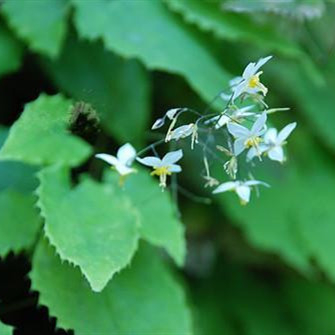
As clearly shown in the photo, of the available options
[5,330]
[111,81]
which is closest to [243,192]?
[5,330]

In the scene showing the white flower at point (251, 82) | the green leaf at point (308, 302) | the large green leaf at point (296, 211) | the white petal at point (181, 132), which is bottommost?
the green leaf at point (308, 302)

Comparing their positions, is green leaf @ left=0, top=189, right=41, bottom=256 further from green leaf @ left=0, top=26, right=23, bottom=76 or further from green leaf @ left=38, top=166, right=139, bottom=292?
green leaf @ left=0, top=26, right=23, bottom=76

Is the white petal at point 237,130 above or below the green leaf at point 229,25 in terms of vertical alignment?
above

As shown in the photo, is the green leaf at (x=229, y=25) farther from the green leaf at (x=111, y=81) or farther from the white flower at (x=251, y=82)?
the white flower at (x=251, y=82)

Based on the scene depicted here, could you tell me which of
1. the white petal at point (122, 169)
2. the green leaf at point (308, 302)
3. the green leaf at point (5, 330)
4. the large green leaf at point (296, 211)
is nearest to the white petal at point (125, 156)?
the white petal at point (122, 169)

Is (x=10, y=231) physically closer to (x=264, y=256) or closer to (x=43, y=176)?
(x=43, y=176)

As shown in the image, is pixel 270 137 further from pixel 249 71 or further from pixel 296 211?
pixel 296 211

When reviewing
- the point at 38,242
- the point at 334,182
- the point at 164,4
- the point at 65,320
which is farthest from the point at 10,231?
the point at 334,182

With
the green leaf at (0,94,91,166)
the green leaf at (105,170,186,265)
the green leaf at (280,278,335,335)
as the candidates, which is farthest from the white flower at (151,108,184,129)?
the green leaf at (280,278,335,335)
